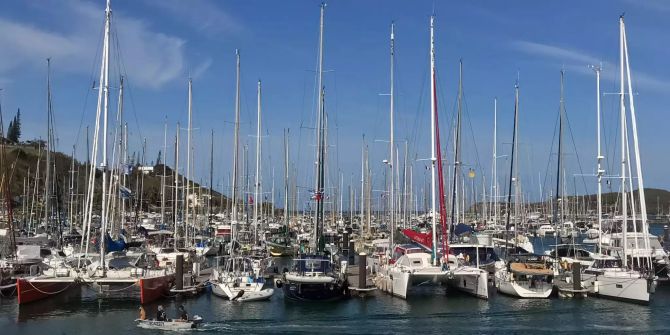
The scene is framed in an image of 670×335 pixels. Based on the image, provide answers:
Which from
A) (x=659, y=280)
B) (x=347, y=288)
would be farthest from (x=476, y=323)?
(x=659, y=280)

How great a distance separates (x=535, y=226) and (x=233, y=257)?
318 ft

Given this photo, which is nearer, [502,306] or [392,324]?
[392,324]

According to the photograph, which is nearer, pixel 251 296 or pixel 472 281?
pixel 251 296

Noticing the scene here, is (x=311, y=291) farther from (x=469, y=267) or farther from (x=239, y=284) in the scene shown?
(x=469, y=267)

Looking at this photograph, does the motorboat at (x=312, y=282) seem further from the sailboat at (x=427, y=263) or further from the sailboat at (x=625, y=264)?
the sailboat at (x=625, y=264)

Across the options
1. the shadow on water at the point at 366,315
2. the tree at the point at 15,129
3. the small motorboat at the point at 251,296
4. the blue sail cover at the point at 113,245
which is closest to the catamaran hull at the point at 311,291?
the shadow on water at the point at 366,315

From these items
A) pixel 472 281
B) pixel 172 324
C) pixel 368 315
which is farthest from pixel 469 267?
pixel 172 324

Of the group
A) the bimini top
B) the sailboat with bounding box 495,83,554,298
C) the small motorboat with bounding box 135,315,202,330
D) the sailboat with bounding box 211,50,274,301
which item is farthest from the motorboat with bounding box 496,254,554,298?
the small motorboat with bounding box 135,315,202,330

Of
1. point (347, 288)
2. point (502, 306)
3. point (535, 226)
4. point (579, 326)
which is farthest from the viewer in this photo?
point (535, 226)

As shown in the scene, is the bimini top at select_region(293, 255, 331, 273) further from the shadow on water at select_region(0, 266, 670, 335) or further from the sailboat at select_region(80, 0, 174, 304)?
the sailboat at select_region(80, 0, 174, 304)

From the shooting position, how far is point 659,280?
1777 inches

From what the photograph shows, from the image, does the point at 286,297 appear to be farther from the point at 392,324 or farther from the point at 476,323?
the point at 476,323

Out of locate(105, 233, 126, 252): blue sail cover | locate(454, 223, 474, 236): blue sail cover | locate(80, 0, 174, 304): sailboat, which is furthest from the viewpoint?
locate(454, 223, 474, 236): blue sail cover

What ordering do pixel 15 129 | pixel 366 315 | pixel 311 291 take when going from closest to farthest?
pixel 366 315
pixel 311 291
pixel 15 129
